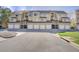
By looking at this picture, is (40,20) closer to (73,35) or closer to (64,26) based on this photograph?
(64,26)

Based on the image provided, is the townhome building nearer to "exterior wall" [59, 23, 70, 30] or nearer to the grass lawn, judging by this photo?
"exterior wall" [59, 23, 70, 30]

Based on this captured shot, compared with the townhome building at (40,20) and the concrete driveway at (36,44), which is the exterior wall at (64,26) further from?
the concrete driveway at (36,44)

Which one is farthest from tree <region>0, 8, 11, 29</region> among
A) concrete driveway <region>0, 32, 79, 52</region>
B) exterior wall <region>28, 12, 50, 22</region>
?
exterior wall <region>28, 12, 50, 22</region>

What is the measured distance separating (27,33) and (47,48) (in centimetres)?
69

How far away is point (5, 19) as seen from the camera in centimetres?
633

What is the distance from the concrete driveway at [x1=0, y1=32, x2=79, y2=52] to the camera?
5.99 meters

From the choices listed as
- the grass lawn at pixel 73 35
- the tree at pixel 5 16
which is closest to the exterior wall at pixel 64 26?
the grass lawn at pixel 73 35

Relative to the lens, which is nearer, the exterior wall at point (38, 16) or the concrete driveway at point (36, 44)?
the concrete driveway at point (36, 44)

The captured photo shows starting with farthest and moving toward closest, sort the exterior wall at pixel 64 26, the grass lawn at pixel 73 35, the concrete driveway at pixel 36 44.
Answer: the exterior wall at pixel 64 26, the grass lawn at pixel 73 35, the concrete driveway at pixel 36 44

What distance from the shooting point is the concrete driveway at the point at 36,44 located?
5988 mm

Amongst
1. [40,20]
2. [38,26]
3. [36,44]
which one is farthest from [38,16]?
[36,44]

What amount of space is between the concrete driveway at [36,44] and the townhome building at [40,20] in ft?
0.69
